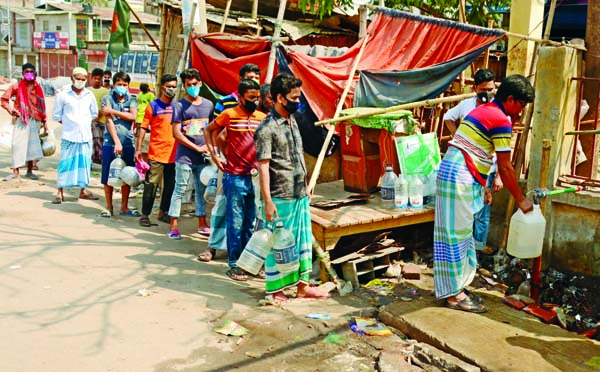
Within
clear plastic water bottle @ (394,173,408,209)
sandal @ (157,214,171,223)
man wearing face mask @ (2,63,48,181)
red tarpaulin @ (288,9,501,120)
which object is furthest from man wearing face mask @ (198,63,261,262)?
man wearing face mask @ (2,63,48,181)

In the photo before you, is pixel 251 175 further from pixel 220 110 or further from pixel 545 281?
pixel 545 281

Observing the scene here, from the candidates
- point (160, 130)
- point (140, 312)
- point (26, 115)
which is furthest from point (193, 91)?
point (26, 115)

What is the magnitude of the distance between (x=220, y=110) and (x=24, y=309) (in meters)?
2.78

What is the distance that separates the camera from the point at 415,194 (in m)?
6.48

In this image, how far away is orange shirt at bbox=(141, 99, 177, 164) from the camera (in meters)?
7.37

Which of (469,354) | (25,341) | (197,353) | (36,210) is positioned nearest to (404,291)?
(469,354)

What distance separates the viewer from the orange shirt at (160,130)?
737 cm

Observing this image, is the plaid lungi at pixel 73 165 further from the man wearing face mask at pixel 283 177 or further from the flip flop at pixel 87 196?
the man wearing face mask at pixel 283 177

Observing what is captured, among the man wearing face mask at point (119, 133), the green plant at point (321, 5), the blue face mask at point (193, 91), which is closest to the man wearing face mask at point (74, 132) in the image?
the man wearing face mask at point (119, 133)

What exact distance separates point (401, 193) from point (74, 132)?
15.6ft

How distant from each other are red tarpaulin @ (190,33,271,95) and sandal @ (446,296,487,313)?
4000mm

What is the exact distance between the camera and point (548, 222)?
623 centimetres

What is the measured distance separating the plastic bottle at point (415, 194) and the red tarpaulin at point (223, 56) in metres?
2.49

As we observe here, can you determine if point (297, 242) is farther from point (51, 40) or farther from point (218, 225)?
point (51, 40)
